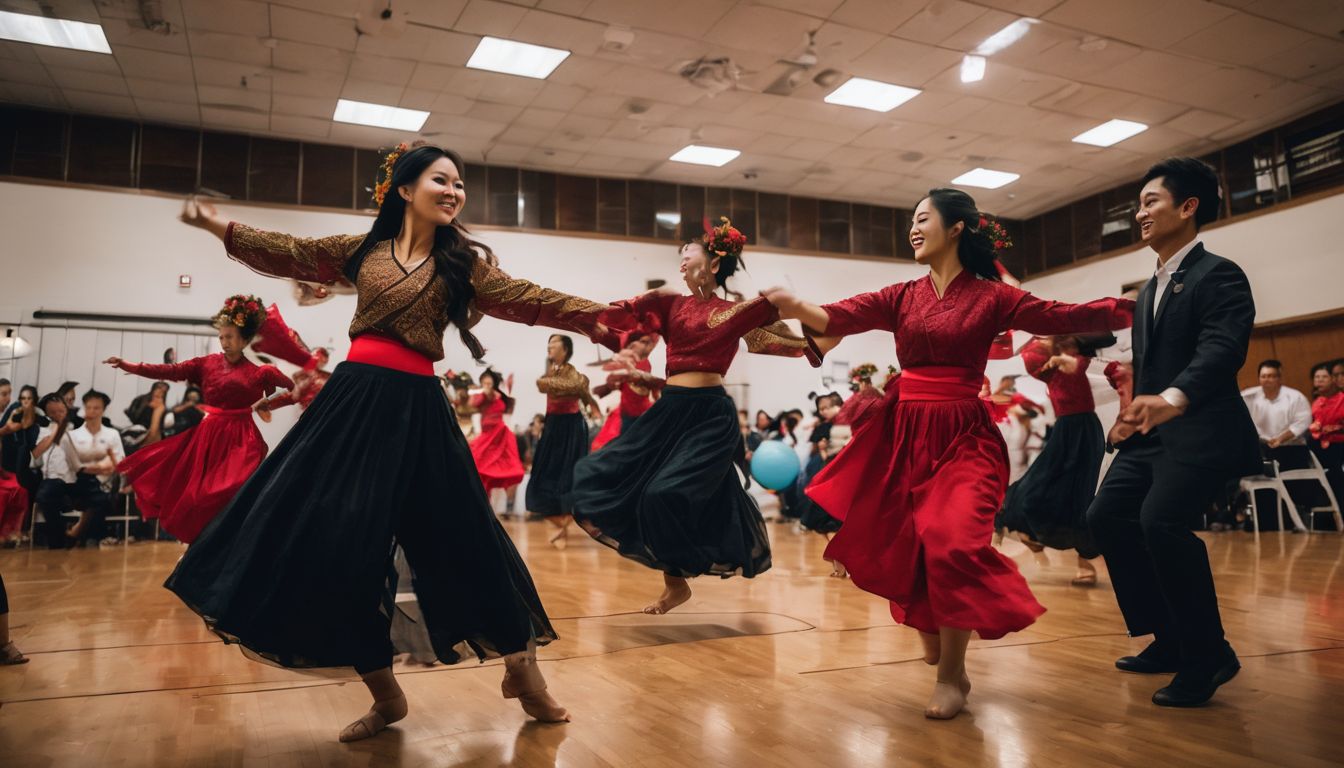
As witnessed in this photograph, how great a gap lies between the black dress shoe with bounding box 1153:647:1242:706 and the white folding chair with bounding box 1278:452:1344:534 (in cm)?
749

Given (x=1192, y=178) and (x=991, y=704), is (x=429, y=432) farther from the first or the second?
(x=1192, y=178)

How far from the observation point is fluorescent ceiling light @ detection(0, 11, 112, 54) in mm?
8078

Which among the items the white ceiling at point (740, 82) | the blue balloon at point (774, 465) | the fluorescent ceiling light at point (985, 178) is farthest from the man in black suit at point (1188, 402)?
the fluorescent ceiling light at point (985, 178)

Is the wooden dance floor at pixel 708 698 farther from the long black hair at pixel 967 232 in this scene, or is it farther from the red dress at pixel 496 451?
the red dress at pixel 496 451

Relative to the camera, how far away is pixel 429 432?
2271 millimetres

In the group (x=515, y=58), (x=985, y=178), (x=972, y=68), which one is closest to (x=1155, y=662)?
(x=972, y=68)

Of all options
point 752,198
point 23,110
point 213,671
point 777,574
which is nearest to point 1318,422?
point 777,574

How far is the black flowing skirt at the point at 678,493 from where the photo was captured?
12.3 feet

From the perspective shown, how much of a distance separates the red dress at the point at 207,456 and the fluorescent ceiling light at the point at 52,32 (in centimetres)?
511

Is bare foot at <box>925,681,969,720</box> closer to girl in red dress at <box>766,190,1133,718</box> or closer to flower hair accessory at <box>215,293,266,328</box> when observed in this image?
girl in red dress at <box>766,190,1133,718</box>

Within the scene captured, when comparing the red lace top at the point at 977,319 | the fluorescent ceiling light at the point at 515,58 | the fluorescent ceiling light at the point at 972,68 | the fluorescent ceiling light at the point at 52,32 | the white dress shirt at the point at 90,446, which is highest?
the fluorescent ceiling light at the point at 52,32

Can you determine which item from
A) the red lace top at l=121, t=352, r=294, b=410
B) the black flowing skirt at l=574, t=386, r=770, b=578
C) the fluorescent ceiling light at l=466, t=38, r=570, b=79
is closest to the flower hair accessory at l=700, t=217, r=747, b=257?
the black flowing skirt at l=574, t=386, r=770, b=578

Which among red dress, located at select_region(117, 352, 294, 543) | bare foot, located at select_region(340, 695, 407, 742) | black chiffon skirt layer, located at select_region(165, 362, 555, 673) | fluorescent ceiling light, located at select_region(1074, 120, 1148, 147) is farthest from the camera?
fluorescent ceiling light, located at select_region(1074, 120, 1148, 147)

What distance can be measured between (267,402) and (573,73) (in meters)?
5.48
